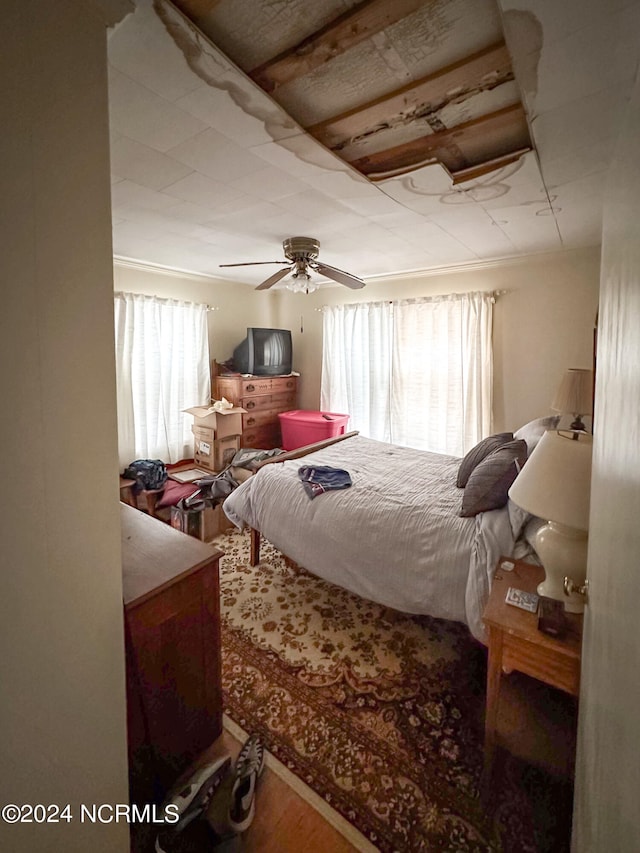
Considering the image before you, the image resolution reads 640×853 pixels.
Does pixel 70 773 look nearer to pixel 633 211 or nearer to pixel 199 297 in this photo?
pixel 633 211

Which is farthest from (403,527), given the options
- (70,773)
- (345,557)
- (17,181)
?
(17,181)

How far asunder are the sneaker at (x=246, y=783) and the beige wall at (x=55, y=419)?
1.57ft

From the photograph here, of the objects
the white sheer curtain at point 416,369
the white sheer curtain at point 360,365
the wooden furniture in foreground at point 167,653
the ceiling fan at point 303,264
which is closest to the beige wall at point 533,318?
the white sheer curtain at point 416,369

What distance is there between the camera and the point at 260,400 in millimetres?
4449

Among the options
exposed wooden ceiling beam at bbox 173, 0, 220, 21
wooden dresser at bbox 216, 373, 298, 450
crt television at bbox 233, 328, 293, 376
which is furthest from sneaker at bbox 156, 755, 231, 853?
crt television at bbox 233, 328, 293, 376

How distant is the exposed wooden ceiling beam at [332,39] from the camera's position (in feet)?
3.11

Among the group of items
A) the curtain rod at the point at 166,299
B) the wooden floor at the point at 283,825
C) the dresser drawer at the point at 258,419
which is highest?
the curtain rod at the point at 166,299

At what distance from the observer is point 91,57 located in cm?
76

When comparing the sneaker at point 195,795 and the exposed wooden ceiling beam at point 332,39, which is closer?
the exposed wooden ceiling beam at point 332,39

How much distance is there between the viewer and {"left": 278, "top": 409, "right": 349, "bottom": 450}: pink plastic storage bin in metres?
4.34

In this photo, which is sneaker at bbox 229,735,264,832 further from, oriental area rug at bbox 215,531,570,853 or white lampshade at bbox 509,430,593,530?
white lampshade at bbox 509,430,593,530

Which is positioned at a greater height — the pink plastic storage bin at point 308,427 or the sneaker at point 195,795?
the pink plastic storage bin at point 308,427

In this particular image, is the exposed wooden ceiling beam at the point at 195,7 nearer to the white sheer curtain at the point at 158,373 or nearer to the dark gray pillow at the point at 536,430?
the dark gray pillow at the point at 536,430

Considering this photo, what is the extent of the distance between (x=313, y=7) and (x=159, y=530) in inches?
69.1
